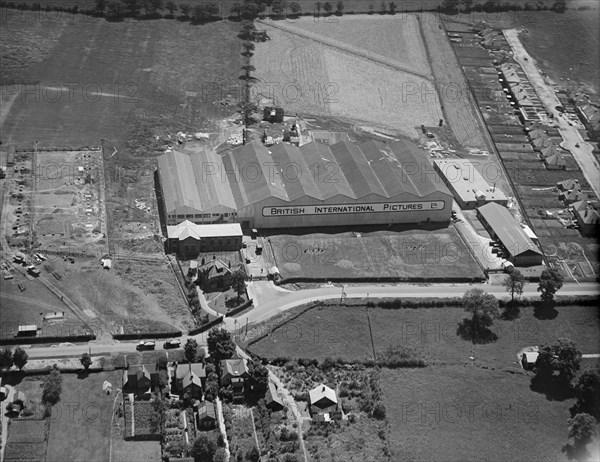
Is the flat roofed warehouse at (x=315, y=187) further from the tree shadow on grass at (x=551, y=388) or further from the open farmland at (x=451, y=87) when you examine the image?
the tree shadow on grass at (x=551, y=388)

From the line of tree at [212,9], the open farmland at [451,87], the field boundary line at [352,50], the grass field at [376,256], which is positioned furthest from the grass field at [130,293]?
the line of tree at [212,9]

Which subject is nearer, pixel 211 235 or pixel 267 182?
pixel 211 235

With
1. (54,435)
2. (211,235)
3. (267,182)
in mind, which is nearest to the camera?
(54,435)

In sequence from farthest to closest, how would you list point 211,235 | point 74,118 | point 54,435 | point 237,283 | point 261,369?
1. point 74,118
2. point 211,235
3. point 237,283
4. point 261,369
5. point 54,435

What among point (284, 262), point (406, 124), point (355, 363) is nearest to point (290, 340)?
point (355, 363)

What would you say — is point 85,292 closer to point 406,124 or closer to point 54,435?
point 54,435

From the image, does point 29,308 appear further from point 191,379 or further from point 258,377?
point 258,377

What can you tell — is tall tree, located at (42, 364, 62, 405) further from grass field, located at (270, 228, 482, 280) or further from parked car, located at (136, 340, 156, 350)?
grass field, located at (270, 228, 482, 280)
